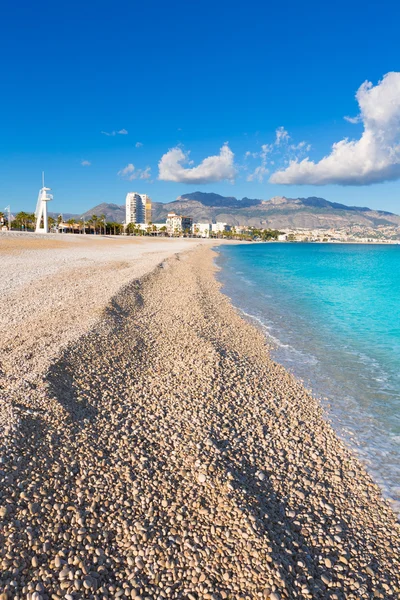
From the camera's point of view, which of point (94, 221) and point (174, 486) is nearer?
point (174, 486)

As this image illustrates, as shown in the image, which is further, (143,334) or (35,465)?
(143,334)

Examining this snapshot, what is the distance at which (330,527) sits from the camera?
554cm

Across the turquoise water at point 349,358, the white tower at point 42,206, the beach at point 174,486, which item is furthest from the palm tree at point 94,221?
the beach at point 174,486

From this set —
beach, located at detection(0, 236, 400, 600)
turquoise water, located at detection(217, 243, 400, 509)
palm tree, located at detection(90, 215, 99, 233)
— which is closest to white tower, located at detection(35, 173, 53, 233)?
palm tree, located at detection(90, 215, 99, 233)

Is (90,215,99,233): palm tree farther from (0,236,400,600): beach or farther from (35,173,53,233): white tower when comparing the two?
(0,236,400,600): beach

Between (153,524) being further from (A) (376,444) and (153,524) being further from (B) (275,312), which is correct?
(B) (275,312)

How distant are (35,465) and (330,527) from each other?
4.94 metres

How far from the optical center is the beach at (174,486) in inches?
174

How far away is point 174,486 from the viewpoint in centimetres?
587

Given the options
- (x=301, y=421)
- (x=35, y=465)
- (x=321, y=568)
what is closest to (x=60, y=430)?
(x=35, y=465)

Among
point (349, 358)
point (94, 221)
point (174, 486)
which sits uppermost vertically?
point (94, 221)

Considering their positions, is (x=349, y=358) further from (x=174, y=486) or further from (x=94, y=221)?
(x=94, y=221)

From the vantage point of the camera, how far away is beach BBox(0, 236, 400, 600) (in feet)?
14.5

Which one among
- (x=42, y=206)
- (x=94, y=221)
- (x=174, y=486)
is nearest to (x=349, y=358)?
(x=174, y=486)
